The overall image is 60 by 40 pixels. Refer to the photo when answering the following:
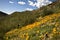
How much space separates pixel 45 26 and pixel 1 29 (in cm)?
832

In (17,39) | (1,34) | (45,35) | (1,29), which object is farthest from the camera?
(1,29)

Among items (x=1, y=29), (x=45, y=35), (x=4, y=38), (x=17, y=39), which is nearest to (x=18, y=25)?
(x=1, y=29)

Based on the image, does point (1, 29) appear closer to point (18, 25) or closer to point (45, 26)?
point (18, 25)

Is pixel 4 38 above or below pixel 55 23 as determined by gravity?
below

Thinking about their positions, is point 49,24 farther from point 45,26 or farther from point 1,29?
point 1,29

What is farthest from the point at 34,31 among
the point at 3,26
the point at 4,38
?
the point at 3,26

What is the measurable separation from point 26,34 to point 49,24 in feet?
9.85

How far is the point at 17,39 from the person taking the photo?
2244 cm

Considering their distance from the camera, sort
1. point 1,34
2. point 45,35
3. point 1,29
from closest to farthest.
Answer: point 45,35 < point 1,34 < point 1,29

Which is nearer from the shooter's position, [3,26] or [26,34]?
[26,34]

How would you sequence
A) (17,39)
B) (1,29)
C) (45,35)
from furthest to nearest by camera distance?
(1,29), (17,39), (45,35)

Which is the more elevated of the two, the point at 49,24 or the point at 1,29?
the point at 49,24

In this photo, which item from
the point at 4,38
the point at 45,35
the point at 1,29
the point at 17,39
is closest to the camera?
the point at 45,35

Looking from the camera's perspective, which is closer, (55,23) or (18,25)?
(55,23)
